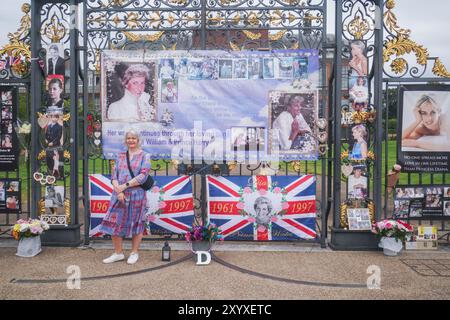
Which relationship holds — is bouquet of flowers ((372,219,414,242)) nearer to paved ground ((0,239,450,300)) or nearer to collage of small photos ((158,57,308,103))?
paved ground ((0,239,450,300))

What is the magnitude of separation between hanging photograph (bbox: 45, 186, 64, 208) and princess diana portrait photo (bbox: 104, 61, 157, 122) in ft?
4.76

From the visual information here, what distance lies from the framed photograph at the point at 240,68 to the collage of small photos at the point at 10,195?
4.09 metres

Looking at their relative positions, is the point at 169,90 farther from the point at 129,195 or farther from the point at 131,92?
the point at 129,195

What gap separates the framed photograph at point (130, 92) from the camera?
7535 millimetres

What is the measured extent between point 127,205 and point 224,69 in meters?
2.68

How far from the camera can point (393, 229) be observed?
6.95 meters

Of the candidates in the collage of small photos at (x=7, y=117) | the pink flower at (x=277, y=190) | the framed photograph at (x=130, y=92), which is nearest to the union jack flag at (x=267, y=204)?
the pink flower at (x=277, y=190)

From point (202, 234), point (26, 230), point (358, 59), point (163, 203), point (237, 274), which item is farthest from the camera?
point (163, 203)

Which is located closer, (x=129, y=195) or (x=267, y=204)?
(x=129, y=195)

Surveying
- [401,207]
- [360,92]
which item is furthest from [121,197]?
[401,207]

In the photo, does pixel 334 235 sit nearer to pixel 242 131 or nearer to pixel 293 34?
pixel 242 131

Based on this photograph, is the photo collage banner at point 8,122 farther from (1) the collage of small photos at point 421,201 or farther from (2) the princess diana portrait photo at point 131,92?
(1) the collage of small photos at point 421,201

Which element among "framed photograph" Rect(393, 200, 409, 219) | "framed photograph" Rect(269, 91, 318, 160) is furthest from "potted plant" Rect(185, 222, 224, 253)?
"framed photograph" Rect(393, 200, 409, 219)

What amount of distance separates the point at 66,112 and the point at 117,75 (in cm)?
104
